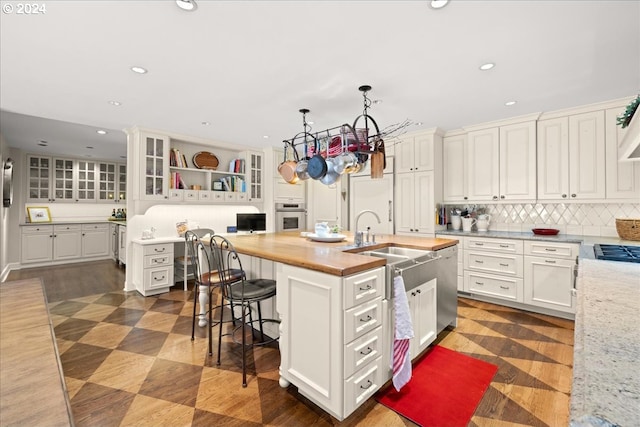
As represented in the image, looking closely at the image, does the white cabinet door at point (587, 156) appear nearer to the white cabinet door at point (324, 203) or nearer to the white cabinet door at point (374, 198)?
the white cabinet door at point (374, 198)

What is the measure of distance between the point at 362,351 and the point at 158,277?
3.48 metres

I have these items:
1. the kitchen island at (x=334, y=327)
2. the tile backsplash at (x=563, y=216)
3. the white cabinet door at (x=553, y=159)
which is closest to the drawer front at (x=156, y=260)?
the kitchen island at (x=334, y=327)

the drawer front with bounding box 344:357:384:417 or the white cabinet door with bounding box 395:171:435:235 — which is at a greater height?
the white cabinet door with bounding box 395:171:435:235

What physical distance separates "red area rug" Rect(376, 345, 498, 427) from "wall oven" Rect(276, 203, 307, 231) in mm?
3743

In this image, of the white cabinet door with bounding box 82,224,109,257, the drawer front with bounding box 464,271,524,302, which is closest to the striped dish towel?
the drawer front with bounding box 464,271,524,302

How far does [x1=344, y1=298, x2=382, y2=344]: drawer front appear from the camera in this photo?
1585mm

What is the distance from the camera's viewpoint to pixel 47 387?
1139 mm

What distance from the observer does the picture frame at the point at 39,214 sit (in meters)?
5.95

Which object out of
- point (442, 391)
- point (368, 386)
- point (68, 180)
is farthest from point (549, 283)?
point (68, 180)

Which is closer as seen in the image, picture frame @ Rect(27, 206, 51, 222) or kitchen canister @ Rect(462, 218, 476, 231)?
kitchen canister @ Rect(462, 218, 476, 231)

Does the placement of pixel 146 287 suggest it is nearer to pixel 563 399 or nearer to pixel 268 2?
pixel 268 2

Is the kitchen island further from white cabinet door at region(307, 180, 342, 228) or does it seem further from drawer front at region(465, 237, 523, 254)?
white cabinet door at region(307, 180, 342, 228)

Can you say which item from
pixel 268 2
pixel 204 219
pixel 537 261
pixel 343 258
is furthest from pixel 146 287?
pixel 537 261

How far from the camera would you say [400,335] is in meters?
1.85
